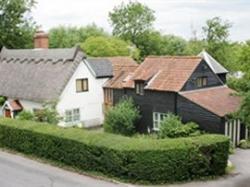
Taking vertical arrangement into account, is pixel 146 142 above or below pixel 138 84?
below

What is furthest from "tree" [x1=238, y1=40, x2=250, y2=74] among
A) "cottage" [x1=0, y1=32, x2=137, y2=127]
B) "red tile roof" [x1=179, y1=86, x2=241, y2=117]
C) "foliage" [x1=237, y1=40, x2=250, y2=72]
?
"cottage" [x1=0, y1=32, x2=137, y2=127]

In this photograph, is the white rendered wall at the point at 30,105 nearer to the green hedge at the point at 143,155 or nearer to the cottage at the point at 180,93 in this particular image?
the cottage at the point at 180,93

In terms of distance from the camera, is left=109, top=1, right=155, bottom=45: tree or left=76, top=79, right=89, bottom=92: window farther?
left=109, top=1, right=155, bottom=45: tree

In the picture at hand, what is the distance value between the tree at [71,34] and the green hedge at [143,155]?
50006mm

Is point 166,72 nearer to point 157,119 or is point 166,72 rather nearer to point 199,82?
point 199,82

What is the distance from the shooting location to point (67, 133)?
2519 centimetres

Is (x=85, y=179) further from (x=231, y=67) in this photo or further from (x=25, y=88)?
(x=231, y=67)

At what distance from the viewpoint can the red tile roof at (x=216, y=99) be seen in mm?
29930

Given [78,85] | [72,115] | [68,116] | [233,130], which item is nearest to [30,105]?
[68,116]

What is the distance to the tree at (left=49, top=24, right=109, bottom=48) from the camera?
7536 centimetres

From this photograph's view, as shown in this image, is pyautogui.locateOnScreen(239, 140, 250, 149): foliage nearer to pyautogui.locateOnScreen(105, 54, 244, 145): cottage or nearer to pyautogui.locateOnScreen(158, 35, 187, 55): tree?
pyautogui.locateOnScreen(105, 54, 244, 145): cottage

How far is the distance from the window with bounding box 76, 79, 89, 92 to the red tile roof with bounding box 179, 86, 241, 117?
1004 cm

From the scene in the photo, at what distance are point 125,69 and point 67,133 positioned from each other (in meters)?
15.6

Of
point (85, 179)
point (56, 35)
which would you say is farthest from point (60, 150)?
point (56, 35)
